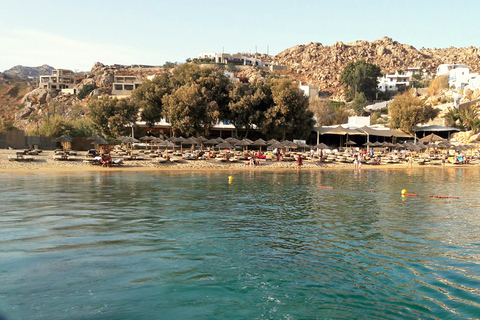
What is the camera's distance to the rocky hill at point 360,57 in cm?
14675

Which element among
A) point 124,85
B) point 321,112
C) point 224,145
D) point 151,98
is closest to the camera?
point 224,145

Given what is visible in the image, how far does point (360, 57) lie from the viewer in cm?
16175

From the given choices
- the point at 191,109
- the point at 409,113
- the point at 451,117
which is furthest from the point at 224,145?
the point at 451,117

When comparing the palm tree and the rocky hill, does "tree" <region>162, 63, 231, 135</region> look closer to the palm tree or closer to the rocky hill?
the palm tree

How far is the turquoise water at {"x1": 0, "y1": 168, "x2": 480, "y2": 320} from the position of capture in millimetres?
6988

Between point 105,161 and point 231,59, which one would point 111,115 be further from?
point 231,59

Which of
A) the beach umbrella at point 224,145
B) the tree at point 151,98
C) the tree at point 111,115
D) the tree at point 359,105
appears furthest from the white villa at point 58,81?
the beach umbrella at point 224,145

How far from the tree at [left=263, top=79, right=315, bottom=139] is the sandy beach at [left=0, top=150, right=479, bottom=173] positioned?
29.2 ft

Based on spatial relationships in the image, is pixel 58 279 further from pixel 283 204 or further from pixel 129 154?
pixel 129 154

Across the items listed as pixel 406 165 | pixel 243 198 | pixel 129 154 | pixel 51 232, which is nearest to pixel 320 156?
pixel 406 165

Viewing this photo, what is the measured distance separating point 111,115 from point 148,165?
16814 mm

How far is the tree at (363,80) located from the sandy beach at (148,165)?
217 ft

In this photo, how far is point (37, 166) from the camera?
97.8 ft

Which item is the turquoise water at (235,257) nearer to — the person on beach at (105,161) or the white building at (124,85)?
the person on beach at (105,161)
